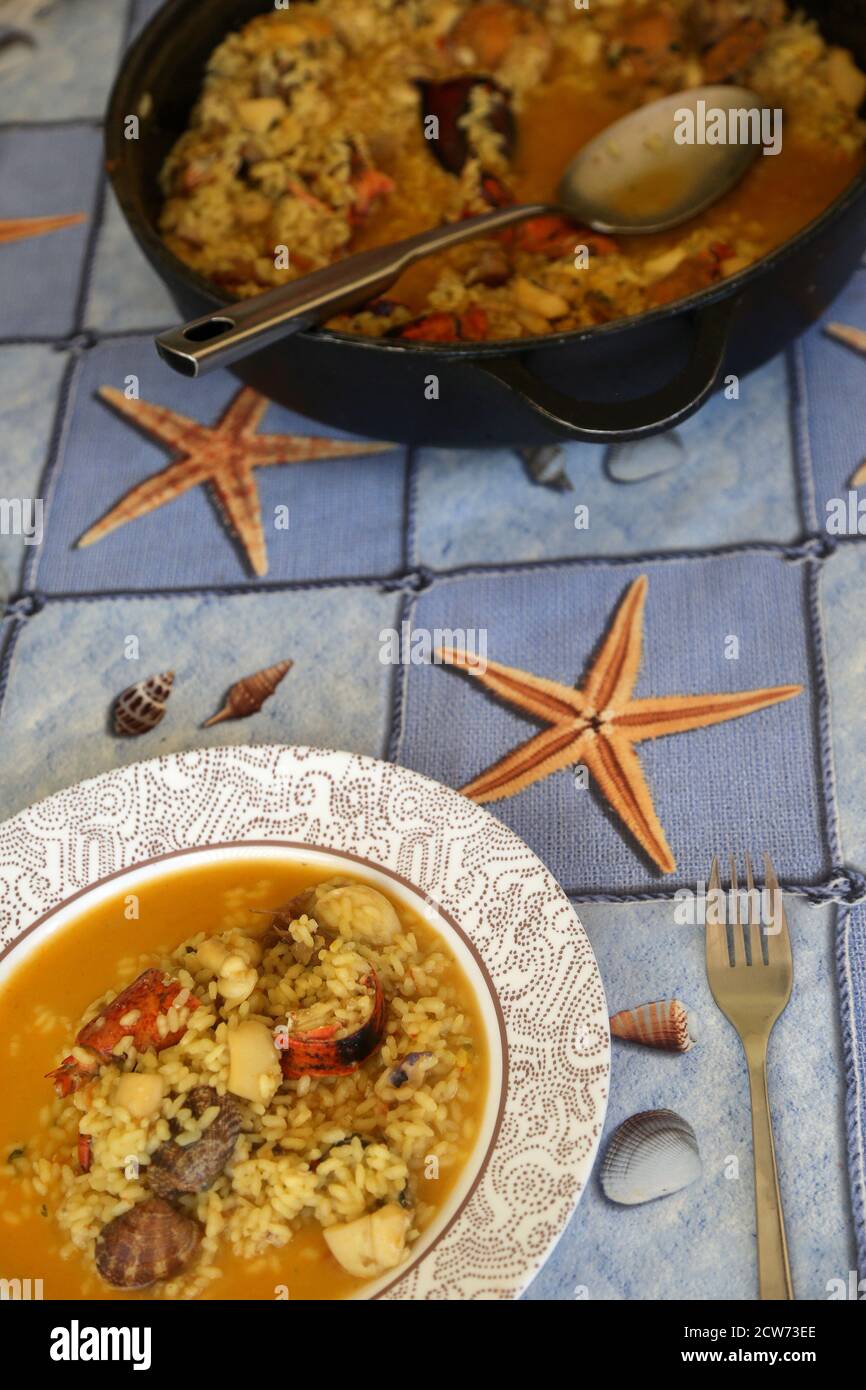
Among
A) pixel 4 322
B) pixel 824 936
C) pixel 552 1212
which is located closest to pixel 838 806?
pixel 824 936

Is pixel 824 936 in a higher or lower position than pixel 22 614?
lower

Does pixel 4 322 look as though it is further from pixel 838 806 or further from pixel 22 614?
pixel 838 806

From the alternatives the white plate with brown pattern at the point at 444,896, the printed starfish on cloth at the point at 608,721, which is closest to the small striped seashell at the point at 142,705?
the white plate with brown pattern at the point at 444,896

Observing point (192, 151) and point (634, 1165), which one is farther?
point (192, 151)

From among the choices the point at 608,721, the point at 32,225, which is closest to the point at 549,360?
the point at 608,721

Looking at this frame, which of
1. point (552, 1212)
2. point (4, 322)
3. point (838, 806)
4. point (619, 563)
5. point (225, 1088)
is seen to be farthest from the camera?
point (4, 322)

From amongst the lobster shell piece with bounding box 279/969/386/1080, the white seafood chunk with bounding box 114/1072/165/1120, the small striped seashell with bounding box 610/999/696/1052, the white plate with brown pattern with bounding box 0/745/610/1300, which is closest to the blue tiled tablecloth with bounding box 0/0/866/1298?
the small striped seashell with bounding box 610/999/696/1052

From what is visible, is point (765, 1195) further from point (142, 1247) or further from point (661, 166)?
point (661, 166)
